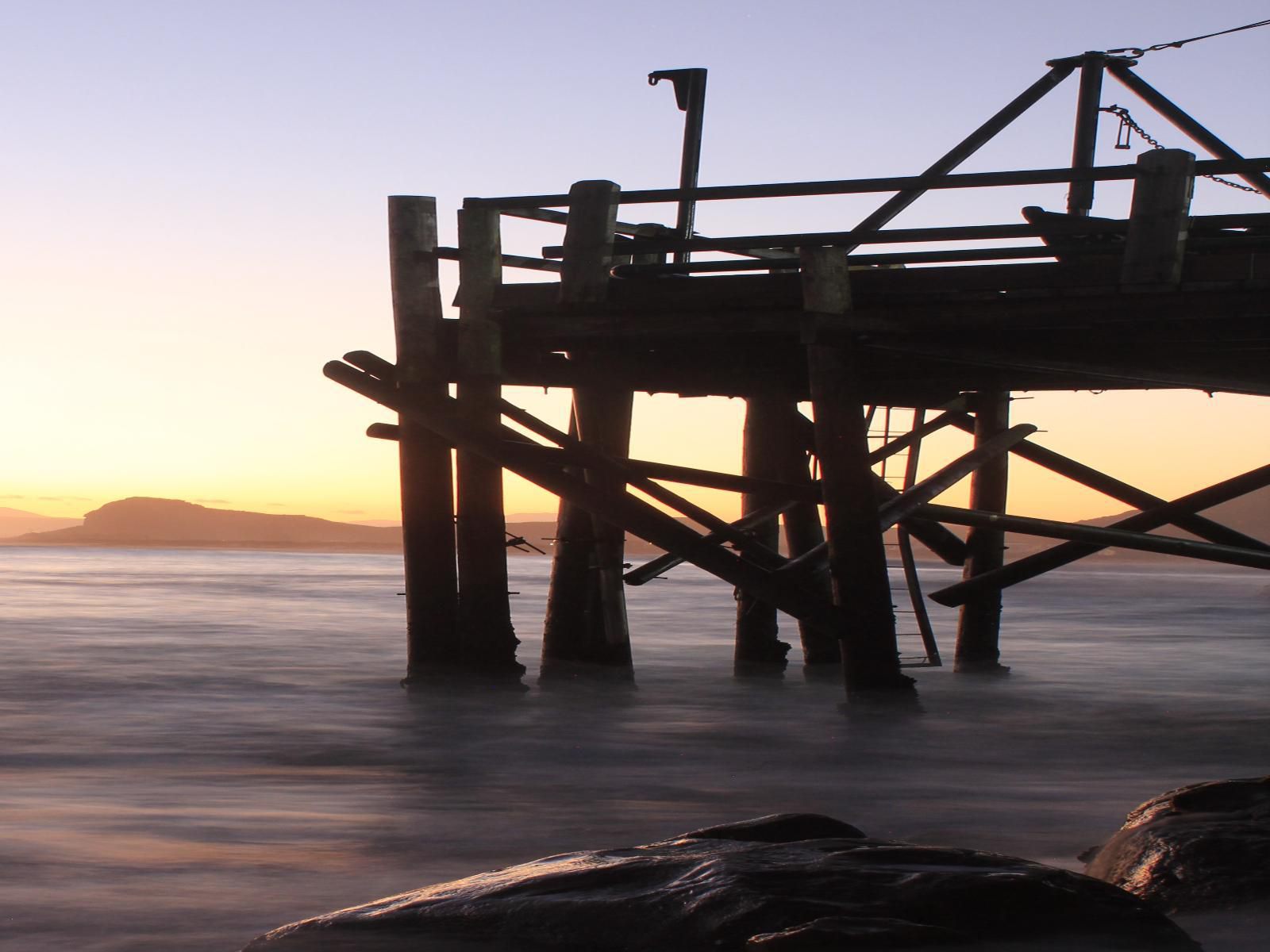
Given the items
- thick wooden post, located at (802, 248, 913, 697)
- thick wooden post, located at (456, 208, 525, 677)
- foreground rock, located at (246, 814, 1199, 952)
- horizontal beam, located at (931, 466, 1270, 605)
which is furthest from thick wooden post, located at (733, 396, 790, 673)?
foreground rock, located at (246, 814, 1199, 952)

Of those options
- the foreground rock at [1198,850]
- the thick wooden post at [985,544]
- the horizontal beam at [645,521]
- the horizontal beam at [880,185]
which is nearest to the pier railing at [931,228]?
the horizontal beam at [880,185]

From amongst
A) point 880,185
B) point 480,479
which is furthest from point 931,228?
point 480,479

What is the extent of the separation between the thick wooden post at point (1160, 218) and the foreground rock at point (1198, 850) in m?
3.55

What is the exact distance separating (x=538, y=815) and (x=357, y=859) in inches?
40.4

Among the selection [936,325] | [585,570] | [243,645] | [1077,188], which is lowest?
[243,645]

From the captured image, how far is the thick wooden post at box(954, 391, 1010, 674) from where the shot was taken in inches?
431

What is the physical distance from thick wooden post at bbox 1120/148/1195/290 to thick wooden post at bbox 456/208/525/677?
140 inches

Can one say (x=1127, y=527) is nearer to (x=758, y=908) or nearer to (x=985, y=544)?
(x=985, y=544)

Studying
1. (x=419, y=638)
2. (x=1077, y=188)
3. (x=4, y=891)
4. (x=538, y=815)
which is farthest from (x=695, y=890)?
(x=1077, y=188)

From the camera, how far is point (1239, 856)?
3.71 meters

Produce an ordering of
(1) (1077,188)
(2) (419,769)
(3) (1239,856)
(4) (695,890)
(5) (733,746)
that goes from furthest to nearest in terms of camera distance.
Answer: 1. (1) (1077,188)
2. (5) (733,746)
3. (2) (419,769)
4. (3) (1239,856)
5. (4) (695,890)

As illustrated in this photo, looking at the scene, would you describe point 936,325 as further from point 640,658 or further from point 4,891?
point 640,658

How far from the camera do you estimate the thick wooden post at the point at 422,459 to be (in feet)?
29.7

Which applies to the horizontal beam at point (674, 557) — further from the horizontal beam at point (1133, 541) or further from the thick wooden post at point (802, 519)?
the horizontal beam at point (1133, 541)
